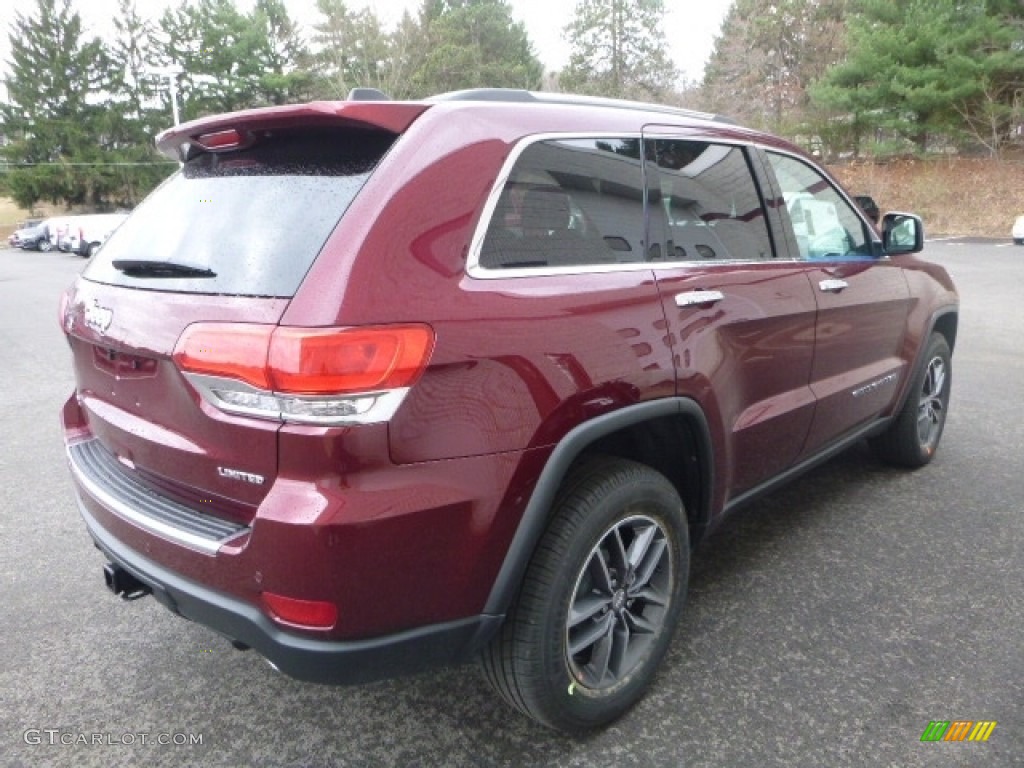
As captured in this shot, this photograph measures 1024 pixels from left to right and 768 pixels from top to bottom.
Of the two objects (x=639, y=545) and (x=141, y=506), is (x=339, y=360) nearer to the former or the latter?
(x=141, y=506)

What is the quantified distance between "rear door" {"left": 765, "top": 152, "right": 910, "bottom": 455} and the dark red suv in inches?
20.8

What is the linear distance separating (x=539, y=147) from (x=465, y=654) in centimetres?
137

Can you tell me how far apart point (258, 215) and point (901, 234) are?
313cm

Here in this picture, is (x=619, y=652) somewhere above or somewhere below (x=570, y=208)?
below

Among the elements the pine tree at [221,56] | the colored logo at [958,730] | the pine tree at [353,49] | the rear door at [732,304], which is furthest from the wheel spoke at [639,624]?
the pine tree at [221,56]

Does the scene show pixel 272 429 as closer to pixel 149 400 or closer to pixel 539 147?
pixel 149 400

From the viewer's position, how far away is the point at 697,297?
8.00 feet

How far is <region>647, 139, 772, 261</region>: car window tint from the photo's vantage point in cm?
254

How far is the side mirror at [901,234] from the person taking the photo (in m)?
3.75

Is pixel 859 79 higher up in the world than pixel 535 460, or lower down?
higher up

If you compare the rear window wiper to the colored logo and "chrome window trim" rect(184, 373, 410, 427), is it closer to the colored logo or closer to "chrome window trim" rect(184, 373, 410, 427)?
"chrome window trim" rect(184, 373, 410, 427)

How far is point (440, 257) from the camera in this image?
1.85 metres

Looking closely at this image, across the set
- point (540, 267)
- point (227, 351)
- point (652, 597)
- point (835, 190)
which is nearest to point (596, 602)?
point (652, 597)

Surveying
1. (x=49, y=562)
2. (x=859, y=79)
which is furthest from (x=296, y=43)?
(x=49, y=562)
